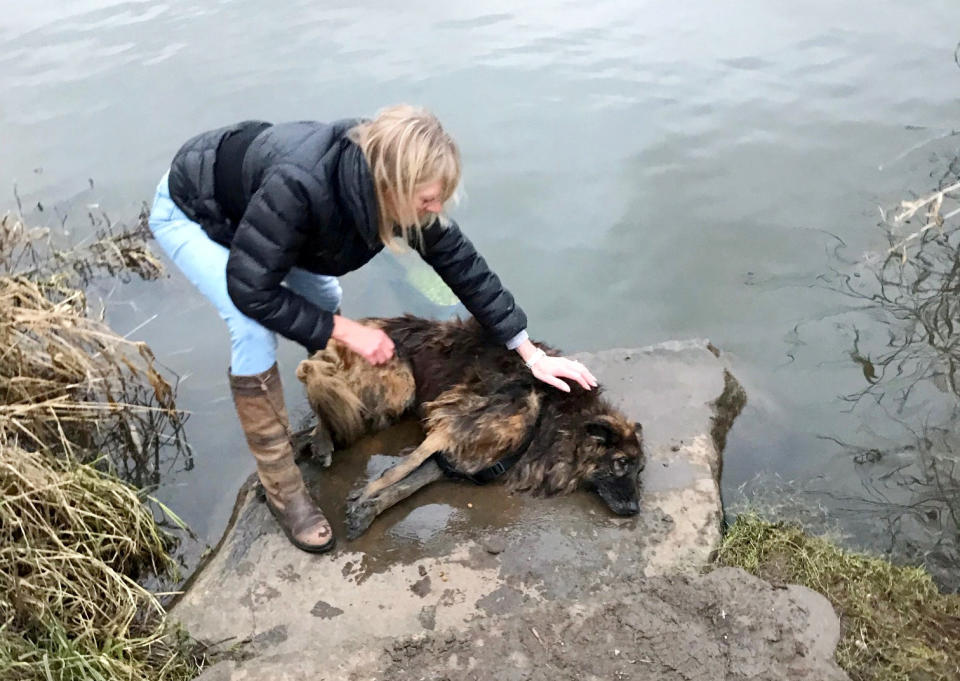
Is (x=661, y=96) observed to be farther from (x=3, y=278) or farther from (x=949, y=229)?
(x=3, y=278)

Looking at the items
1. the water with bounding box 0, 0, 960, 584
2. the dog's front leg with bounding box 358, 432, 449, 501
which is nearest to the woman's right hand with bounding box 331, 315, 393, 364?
the dog's front leg with bounding box 358, 432, 449, 501

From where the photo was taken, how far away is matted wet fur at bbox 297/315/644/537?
4.15 metres

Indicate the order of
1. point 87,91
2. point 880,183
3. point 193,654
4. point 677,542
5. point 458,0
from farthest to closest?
1. point 458,0
2. point 87,91
3. point 880,183
4. point 677,542
5. point 193,654

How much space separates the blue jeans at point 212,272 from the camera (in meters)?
3.51

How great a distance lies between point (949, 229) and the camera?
6.14m

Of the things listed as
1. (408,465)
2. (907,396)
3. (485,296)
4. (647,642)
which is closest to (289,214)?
(485,296)

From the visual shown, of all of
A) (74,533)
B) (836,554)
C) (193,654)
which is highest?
(74,533)

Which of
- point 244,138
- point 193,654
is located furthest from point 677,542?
point 244,138

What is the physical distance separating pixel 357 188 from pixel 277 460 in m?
1.49

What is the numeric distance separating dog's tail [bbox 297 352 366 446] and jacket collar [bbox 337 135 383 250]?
50.9 inches

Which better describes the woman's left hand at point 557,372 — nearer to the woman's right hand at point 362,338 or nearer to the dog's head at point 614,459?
the dog's head at point 614,459

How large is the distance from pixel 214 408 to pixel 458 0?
8150 millimetres

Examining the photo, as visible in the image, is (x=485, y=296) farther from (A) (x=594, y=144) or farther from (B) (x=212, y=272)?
(A) (x=594, y=144)

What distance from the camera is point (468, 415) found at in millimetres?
4309
